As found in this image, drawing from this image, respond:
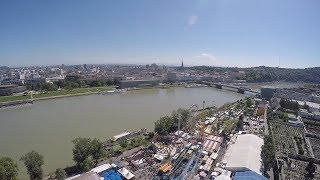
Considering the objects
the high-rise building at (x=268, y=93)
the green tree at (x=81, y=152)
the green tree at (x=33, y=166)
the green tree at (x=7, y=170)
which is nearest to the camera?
the green tree at (x=7, y=170)

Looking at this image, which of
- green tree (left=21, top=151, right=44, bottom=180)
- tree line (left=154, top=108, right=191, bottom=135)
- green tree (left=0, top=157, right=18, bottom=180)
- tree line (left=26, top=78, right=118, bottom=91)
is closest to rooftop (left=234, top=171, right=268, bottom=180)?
tree line (left=154, top=108, right=191, bottom=135)

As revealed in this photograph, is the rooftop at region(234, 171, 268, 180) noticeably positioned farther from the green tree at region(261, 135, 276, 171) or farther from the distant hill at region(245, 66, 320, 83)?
the distant hill at region(245, 66, 320, 83)

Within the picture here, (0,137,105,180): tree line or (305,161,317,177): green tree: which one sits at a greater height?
(0,137,105,180): tree line

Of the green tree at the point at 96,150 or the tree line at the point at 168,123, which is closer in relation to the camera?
the green tree at the point at 96,150

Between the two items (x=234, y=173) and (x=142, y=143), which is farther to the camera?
(x=142, y=143)

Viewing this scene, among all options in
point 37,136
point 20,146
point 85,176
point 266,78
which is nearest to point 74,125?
point 37,136

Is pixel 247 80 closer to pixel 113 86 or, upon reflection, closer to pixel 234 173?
pixel 113 86

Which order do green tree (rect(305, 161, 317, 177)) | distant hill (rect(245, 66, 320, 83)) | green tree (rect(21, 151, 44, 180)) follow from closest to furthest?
green tree (rect(21, 151, 44, 180))
green tree (rect(305, 161, 317, 177))
distant hill (rect(245, 66, 320, 83))

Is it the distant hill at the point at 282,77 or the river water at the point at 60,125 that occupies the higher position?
the distant hill at the point at 282,77

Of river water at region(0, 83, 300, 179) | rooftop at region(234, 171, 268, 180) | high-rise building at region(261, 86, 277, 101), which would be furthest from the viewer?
high-rise building at region(261, 86, 277, 101)

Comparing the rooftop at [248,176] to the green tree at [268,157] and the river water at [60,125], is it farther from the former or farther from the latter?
the river water at [60,125]

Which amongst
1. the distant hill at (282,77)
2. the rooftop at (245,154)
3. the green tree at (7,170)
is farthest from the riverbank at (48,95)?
the distant hill at (282,77)
